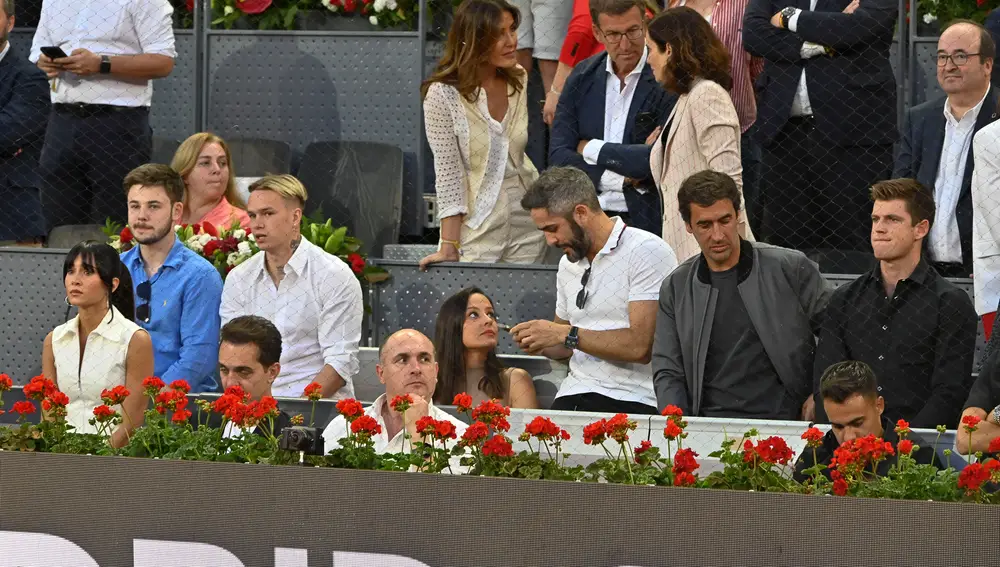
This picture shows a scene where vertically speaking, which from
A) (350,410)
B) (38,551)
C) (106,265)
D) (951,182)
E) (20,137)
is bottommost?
(38,551)

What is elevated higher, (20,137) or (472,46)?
(472,46)

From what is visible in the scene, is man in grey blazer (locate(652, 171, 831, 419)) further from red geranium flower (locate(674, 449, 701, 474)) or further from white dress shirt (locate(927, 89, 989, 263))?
red geranium flower (locate(674, 449, 701, 474))

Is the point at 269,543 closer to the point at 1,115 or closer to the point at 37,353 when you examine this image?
the point at 37,353

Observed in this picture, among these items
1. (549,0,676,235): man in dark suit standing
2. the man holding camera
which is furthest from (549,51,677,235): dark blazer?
the man holding camera

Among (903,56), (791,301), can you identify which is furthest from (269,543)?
(903,56)

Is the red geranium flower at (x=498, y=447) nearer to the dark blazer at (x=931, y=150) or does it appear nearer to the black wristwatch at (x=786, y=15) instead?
the dark blazer at (x=931, y=150)

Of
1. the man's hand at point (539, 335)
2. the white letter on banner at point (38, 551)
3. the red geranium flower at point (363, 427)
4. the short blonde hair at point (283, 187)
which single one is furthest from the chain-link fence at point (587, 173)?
the white letter on banner at point (38, 551)

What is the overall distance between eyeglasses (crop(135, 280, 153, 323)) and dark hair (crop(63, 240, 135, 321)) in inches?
14.3

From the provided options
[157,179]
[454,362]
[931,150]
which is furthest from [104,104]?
[931,150]

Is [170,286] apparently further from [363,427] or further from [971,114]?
[971,114]

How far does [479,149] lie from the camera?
658 centimetres

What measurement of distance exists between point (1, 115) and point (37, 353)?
113 centimetres

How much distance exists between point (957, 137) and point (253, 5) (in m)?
3.64

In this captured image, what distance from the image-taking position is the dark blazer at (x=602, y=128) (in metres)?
6.19
